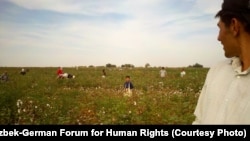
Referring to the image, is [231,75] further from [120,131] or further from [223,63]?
[120,131]

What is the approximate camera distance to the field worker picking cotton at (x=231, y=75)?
1688 mm

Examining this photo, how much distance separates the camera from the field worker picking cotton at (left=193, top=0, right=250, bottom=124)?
169 centimetres

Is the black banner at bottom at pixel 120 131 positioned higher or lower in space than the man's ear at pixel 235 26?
lower

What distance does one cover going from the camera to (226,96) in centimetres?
175

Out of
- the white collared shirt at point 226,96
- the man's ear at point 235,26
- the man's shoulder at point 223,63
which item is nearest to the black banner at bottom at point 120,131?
the white collared shirt at point 226,96

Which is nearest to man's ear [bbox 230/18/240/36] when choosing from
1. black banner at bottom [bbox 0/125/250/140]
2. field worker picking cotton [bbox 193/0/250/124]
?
field worker picking cotton [bbox 193/0/250/124]

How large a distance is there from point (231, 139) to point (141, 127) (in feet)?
2.57

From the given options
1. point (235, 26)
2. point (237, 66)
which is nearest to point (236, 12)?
point (235, 26)

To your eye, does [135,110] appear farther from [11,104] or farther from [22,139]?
[22,139]

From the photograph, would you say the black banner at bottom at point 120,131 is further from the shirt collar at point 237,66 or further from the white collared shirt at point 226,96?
the shirt collar at point 237,66

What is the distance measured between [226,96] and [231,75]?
13 cm

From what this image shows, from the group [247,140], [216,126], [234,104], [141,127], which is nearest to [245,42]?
[234,104]

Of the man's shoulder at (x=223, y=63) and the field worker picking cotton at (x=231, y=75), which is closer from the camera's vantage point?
the field worker picking cotton at (x=231, y=75)

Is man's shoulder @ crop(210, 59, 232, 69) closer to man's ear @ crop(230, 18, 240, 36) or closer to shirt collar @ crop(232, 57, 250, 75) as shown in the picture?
shirt collar @ crop(232, 57, 250, 75)
